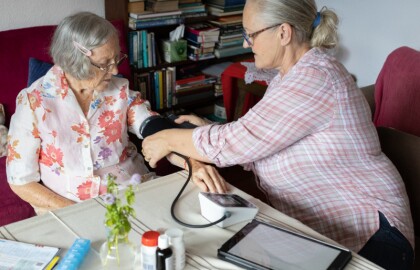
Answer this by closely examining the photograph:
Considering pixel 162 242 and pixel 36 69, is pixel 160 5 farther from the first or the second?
pixel 162 242

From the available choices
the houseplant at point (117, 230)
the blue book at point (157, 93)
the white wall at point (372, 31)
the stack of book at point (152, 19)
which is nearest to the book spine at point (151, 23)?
the stack of book at point (152, 19)

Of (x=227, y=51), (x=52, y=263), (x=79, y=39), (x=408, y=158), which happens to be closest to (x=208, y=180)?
(x=52, y=263)

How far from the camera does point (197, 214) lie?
4.50 ft

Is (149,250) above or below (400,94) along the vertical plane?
above

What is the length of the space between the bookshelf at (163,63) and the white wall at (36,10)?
0.42 ft

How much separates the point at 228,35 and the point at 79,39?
1951 mm

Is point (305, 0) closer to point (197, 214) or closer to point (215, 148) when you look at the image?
point (215, 148)

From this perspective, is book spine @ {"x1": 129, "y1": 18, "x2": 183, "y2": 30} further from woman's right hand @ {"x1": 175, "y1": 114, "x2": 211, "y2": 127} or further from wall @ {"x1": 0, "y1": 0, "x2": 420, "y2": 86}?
woman's right hand @ {"x1": 175, "y1": 114, "x2": 211, "y2": 127}

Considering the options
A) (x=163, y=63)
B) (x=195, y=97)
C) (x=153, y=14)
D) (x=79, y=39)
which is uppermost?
(x=79, y=39)

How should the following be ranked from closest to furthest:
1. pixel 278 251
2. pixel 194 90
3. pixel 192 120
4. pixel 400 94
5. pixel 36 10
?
pixel 278 251, pixel 192 120, pixel 400 94, pixel 36 10, pixel 194 90

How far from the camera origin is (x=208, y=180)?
1.50 m

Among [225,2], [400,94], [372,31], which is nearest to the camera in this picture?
[400,94]

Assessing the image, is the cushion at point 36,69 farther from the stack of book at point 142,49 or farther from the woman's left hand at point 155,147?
the woman's left hand at point 155,147

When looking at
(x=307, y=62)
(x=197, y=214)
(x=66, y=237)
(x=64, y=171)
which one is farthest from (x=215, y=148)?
(x=64, y=171)
